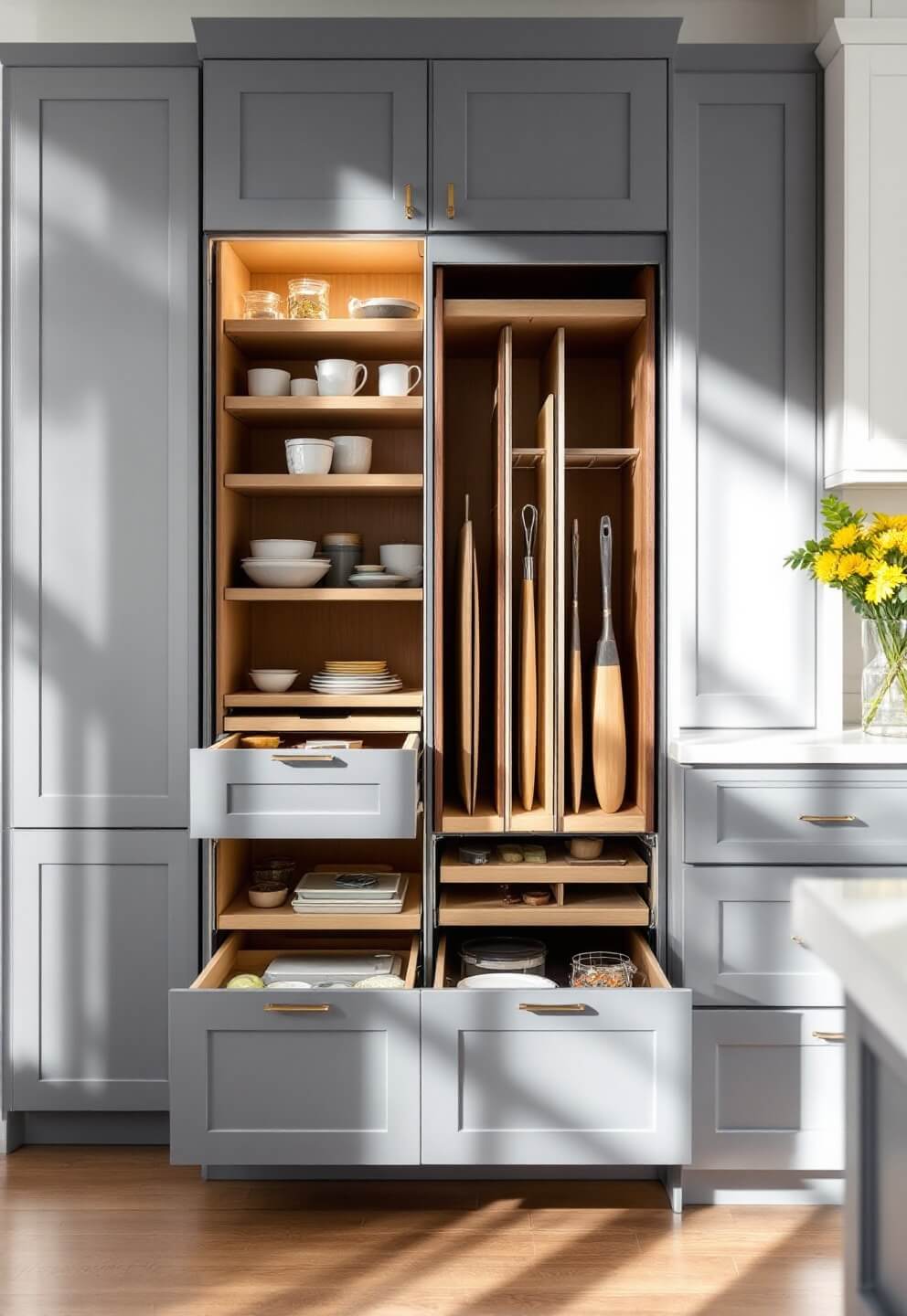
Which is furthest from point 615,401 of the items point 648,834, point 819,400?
point 648,834

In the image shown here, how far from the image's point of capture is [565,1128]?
207cm

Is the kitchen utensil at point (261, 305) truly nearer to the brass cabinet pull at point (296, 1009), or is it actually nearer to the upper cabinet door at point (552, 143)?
the upper cabinet door at point (552, 143)

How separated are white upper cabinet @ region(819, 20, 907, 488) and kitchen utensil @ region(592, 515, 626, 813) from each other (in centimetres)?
57

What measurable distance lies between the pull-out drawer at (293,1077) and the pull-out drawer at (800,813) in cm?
68

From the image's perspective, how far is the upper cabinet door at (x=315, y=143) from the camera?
2240 mm

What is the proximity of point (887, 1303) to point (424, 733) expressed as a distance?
1595mm

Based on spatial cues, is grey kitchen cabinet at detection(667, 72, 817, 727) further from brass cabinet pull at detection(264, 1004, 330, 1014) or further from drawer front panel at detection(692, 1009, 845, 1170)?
brass cabinet pull at detection(264, 1004, 330, 1014)

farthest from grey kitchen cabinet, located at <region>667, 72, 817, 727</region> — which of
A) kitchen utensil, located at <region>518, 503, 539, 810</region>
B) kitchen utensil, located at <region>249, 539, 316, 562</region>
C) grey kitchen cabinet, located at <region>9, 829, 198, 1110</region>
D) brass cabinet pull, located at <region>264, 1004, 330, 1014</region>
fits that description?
grey kitchen cabinet, located at <region>9, 829, 198, 1110</region>

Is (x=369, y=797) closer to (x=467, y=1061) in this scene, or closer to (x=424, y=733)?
(x=424, y=733)

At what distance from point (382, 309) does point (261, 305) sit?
0.26 meters

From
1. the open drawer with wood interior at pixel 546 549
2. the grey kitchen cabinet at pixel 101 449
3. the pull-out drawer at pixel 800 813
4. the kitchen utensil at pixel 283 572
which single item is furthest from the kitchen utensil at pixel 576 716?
the grey kitchen cabinet at pixel 101 449

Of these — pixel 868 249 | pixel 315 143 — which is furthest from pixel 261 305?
pixel 868 249

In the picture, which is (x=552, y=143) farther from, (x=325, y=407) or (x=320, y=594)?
(x=320, y=594)

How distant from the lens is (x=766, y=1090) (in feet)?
7.19
